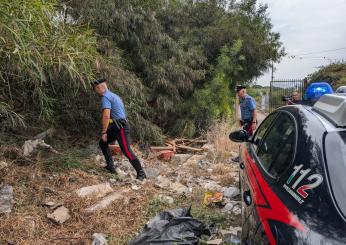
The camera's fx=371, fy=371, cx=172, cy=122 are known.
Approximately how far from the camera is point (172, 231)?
3.65 metres

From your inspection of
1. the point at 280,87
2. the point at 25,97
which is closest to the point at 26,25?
the point at 25,97

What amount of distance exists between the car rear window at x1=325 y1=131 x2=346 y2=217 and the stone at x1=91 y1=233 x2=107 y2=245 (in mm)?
2719

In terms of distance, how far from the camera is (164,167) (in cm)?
753

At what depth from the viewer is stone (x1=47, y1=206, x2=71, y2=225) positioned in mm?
4315

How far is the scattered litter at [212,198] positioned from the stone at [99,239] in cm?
155

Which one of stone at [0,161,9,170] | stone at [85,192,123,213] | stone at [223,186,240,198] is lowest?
stone at [223,186,240,198]

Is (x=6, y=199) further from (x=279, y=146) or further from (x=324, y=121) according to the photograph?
(x=324, y=121)

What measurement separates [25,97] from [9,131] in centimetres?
76

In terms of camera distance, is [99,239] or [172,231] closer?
[172,231]

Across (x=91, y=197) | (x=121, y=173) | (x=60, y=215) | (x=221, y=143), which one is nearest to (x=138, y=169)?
(x=121, y=173)

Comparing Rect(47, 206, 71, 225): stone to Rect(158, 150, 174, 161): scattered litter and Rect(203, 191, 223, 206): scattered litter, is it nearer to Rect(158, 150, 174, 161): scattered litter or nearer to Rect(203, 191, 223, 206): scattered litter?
Rect(203, 191, 223, 206): scattered litter

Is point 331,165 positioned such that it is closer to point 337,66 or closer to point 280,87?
point 337,66

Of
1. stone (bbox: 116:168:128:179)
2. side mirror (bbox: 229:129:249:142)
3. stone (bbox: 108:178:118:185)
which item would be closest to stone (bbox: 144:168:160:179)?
stone (bbox: 116:168:128:179)

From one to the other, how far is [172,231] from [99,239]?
2.83 ft
